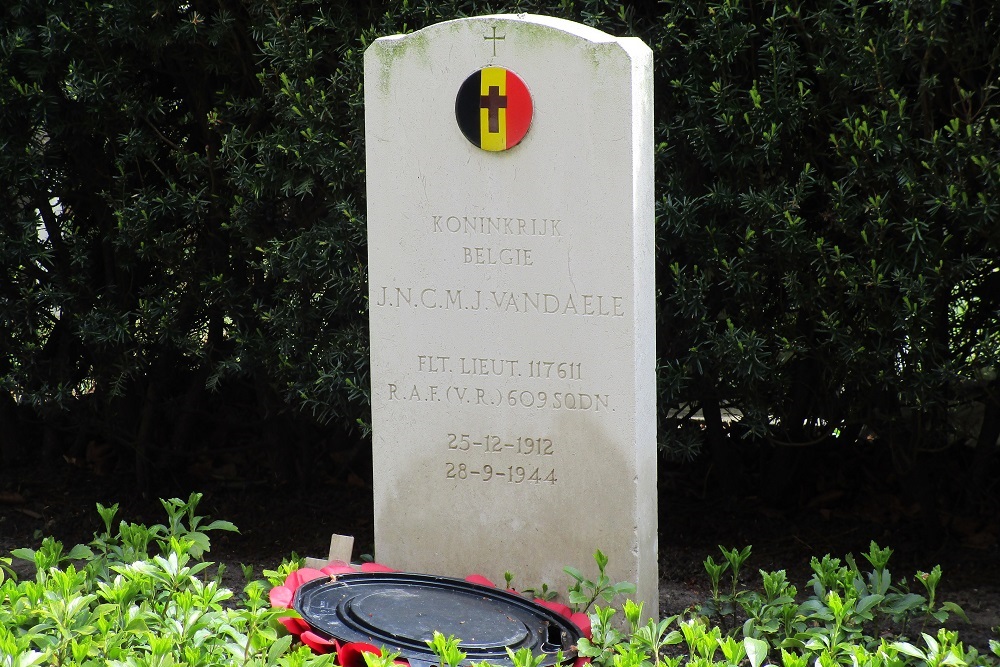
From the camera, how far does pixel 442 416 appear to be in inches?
158

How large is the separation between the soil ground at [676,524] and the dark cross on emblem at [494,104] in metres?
1.91

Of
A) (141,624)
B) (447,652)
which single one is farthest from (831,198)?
(141,624)

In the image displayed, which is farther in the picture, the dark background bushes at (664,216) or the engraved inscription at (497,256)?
the dark background bushes at (664,216)

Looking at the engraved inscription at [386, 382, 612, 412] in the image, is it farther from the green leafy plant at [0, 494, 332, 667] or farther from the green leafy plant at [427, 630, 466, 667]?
the green leafy plant at [427, 630, 466, 667]

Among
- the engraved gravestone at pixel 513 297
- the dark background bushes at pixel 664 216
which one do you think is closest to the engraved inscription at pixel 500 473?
the engraved gravestone at pixel 513 297

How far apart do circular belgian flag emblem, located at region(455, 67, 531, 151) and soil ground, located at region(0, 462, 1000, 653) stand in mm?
1866

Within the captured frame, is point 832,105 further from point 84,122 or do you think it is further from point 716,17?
point 84,122

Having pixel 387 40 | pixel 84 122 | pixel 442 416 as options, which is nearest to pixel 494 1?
pixel 387 40

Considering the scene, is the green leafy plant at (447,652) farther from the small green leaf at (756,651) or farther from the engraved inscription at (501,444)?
the engraved inscription at (501,444)

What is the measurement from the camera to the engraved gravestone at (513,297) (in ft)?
12.2

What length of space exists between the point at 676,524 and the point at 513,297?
6.27ft

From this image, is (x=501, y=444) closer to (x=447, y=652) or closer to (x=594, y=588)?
(x=594, y=588)

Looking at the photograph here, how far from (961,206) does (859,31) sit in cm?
67

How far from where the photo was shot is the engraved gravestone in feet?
12.2
